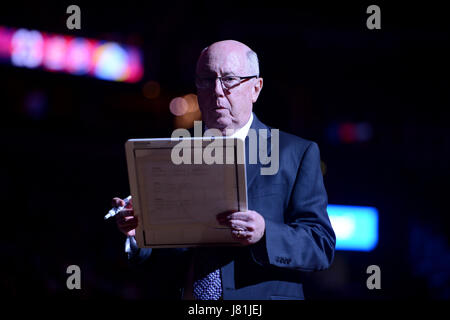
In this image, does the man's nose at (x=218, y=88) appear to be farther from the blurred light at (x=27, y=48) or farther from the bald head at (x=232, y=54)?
the blurred light at (x=27, y=48)

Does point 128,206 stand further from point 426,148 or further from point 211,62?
point 426,148

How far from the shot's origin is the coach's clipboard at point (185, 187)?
165 cm

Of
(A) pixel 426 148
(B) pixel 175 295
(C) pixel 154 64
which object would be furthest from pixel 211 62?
(C) pixel 154 64

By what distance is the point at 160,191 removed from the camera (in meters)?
1.74

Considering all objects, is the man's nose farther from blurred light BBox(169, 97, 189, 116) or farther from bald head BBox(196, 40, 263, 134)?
blurred light BBox(169, 97, 189, 116)

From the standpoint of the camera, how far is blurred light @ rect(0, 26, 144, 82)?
883 cm

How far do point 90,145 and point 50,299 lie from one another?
822cm

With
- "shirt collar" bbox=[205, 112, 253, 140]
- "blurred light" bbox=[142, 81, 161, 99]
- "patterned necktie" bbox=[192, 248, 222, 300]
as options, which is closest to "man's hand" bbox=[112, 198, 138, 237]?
"patterned necktie" bbox=[192, 248, 222, 300]

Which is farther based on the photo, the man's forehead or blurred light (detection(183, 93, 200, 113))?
blurred light (detection(183, 93, 200, 113))

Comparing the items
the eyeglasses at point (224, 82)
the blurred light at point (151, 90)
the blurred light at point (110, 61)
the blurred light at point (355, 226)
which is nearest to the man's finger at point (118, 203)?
the eyeglasses at point (224, 82)

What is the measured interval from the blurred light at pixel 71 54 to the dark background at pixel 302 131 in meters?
0.25

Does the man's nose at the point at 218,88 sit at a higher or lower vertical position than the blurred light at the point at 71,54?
lower

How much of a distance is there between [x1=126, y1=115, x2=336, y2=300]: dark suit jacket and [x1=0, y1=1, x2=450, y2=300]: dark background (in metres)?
2.34

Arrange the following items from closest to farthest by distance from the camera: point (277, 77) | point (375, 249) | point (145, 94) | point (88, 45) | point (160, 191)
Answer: point (160, 191) → point (375, 249) → point (277, 77) → point (88, 45) → point (145, 94)
